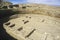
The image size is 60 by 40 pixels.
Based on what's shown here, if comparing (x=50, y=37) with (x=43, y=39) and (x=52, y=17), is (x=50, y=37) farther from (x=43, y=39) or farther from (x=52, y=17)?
(x=52, y=17)

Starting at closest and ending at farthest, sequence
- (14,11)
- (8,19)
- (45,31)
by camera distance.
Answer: (45,31) → (8,19) → (14,11)

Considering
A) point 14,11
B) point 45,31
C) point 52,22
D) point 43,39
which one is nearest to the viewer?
point 43,39

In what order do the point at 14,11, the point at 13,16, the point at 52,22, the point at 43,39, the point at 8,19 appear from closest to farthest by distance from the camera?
the point at 43,39
the point at 52,22
the point at 8,19
the point at 13,16
the point at 14,11

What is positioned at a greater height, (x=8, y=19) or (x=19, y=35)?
(x=19, y=35)

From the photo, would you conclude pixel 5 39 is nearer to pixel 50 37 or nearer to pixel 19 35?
pixel 19 35

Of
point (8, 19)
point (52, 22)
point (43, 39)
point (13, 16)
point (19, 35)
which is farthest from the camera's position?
point (13, 16)

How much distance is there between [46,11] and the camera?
12273mm

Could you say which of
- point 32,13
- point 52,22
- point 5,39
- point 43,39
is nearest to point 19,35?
point 5,39

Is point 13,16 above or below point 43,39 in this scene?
below

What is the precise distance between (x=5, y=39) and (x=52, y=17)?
19.2 ft

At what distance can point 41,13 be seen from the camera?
12625 mm

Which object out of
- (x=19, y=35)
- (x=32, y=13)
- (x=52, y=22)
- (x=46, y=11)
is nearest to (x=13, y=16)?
(x=32, y=13)

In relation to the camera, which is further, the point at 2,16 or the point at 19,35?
the point at 2,16

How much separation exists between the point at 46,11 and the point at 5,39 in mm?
6422
